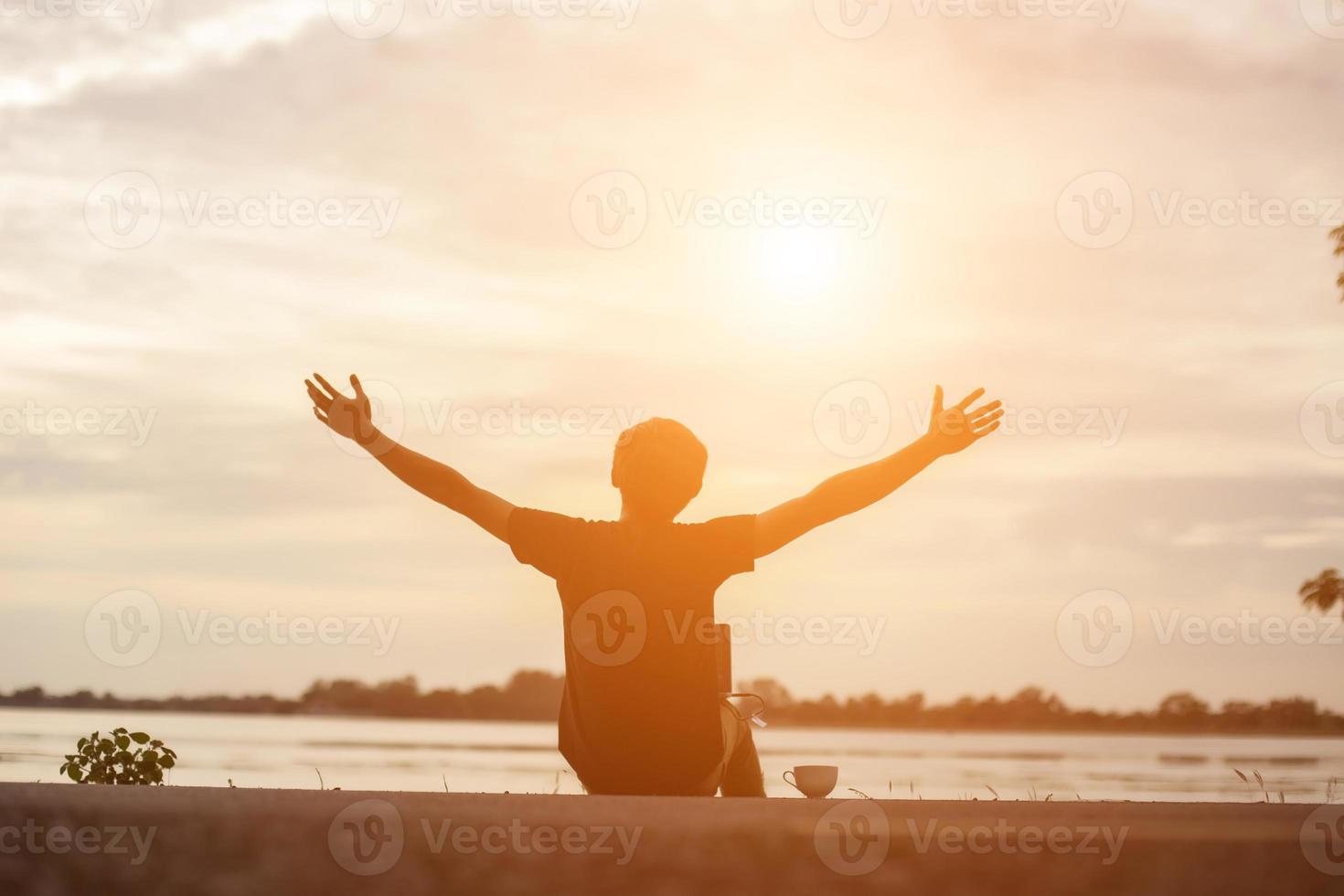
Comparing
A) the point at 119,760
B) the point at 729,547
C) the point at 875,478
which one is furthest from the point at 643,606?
the point at 119,760

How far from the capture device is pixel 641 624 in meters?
4.66

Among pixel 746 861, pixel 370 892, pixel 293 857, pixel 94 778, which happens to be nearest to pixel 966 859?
pixel 746 861

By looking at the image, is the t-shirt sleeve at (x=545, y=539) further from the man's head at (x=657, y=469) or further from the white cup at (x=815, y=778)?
the white cup at (x=815, y=778)

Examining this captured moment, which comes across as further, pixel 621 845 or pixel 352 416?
pixel 352 416

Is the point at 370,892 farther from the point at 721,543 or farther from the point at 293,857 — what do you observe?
the point at 721,543

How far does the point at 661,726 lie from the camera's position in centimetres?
468

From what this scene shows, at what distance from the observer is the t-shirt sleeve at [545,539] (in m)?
4.65

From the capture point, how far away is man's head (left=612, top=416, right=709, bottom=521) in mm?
4762

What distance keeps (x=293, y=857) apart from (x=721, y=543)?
2414 mm

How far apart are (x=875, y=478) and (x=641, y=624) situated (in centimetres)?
103

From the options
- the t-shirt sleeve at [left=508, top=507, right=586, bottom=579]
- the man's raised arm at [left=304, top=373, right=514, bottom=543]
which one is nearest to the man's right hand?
the man's raised arm at [left=304, top=373, right=514, bottom=543]

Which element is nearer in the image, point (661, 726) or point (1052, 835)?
point (1052, 835)

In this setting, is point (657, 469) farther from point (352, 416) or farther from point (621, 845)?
point (621, 845)

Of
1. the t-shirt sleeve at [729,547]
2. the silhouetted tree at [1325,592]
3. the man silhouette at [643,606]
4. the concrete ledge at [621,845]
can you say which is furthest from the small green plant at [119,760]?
the silhouetted tree at [1325,592]
